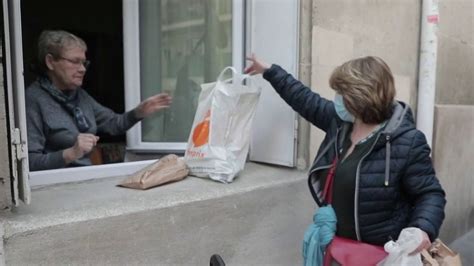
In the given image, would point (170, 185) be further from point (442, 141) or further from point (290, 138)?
point (442, 141)

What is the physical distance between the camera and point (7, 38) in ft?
5.64

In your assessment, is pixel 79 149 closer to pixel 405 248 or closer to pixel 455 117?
pixel 405 248

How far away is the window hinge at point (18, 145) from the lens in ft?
5.66

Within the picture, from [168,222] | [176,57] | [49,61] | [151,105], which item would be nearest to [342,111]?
[168,222]

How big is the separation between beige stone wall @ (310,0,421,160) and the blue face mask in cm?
71

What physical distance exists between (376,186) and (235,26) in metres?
1.43

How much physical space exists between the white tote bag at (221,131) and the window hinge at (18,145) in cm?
97

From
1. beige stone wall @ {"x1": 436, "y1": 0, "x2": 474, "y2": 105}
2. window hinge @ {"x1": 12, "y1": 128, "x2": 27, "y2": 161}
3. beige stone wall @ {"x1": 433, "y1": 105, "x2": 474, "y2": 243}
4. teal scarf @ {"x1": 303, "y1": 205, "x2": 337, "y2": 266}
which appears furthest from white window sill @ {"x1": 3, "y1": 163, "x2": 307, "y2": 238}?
beige stone wall @ {"x1": 436, "y1": 0, "x2": 474, "y2": 105}

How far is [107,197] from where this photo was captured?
6.97 feet

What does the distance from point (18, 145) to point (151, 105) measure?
127 centimetres

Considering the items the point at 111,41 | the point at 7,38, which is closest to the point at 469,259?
the point at 7,38

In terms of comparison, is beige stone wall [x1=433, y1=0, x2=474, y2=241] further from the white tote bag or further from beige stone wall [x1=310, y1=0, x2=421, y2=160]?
the white tote bag

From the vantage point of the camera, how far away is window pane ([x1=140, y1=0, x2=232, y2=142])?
3.06 m

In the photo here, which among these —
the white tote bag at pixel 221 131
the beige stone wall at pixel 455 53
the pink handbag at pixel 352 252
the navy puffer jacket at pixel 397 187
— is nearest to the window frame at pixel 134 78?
the white tote bag at pixel 221 131
